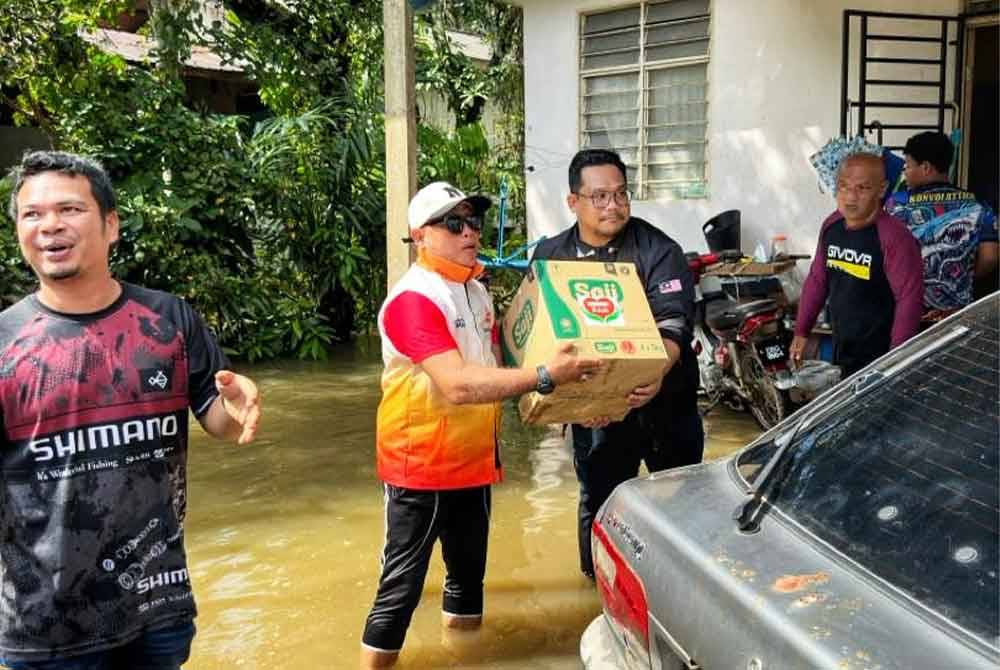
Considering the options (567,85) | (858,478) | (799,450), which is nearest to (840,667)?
(858,478)

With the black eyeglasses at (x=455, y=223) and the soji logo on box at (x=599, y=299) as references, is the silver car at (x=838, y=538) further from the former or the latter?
the black eyeglasses at (x=455, y=223)

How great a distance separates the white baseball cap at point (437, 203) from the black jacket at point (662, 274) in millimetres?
651

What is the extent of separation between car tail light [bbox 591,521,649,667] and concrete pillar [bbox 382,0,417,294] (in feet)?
10.2

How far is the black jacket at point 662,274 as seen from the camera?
3.48 metres

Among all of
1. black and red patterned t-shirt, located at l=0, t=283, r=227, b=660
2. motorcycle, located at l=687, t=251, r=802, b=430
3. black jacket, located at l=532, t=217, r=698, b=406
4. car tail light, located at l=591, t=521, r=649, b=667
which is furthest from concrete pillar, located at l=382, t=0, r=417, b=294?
car tail light, located at l=591, t=521, r=649, b=667

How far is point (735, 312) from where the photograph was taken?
6.36 meters

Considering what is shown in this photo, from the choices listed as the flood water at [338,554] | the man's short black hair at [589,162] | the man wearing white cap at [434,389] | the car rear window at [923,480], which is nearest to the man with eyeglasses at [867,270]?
the man's short black hair at [589,162]

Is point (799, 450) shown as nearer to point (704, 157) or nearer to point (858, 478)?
point (858, 478)

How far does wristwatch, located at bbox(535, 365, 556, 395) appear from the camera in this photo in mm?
2822

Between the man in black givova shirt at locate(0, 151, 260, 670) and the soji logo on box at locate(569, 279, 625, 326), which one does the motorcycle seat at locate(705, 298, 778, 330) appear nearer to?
the soji logo on box at locate(569, 279, 625, 326)

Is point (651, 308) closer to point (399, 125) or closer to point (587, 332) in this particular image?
point (587, 332)

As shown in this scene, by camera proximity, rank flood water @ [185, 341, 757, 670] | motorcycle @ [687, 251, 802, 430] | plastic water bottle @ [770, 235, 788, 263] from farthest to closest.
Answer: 1. plastic water bottle @ [770, 235, 788, 263]
2. motorcycle @ [687, 251, 802, 430]
3. flood water @ [185, 341, 757, 670]

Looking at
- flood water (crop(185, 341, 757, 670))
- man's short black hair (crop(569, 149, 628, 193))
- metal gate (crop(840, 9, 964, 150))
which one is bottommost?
flood water (crop(185, 341, 757, 670))

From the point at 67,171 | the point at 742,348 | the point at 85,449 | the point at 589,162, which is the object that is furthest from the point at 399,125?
the point at 85,449
